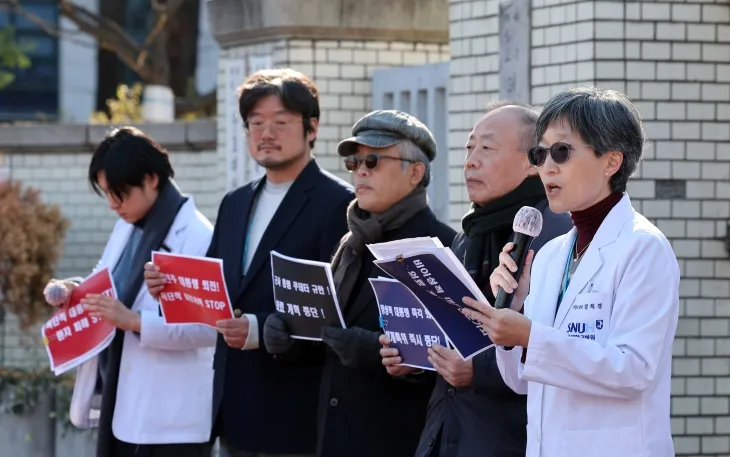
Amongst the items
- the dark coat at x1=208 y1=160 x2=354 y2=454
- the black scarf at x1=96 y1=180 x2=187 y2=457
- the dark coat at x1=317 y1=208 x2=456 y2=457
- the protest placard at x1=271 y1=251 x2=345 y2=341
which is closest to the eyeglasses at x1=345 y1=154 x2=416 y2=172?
the dark coat at x1=317 y1=208 x2=456 y2=457

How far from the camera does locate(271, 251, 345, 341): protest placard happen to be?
17.4 ft

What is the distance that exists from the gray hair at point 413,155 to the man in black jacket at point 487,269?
0.55 metres

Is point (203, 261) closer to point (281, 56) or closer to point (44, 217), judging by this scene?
point (281, 56)

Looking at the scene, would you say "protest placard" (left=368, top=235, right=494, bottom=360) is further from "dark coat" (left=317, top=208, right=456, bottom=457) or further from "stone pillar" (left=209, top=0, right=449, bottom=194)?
"stone pillar" (left=209, top=0, right=449, bottom=194)

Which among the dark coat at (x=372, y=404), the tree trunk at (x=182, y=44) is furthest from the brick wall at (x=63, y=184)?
the dark coat at (x=372, y=404)

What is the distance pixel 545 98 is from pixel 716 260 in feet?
3.94

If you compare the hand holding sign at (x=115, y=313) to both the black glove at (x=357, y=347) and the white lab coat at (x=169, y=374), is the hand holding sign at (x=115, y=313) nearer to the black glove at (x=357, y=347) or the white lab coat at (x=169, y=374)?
the white lab coat at (x=169, y=374)

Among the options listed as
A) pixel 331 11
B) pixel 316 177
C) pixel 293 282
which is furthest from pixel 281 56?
pixel 293 282

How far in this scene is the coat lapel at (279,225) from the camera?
5.98 meters

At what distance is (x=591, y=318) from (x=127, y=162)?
306cm

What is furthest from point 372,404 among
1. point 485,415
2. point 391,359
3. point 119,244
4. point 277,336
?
point 119,244

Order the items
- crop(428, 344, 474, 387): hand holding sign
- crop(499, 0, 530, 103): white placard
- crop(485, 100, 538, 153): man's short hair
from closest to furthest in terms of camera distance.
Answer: crop(428, 344, 474, 387): hand holding sign
crop(485, 100, 538, 153): man's short hair
crop(499, 0, 530, 103): white placard

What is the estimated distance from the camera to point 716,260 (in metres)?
7.55

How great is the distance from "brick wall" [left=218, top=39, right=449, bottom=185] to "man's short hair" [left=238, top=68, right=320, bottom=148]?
3.94 metres
